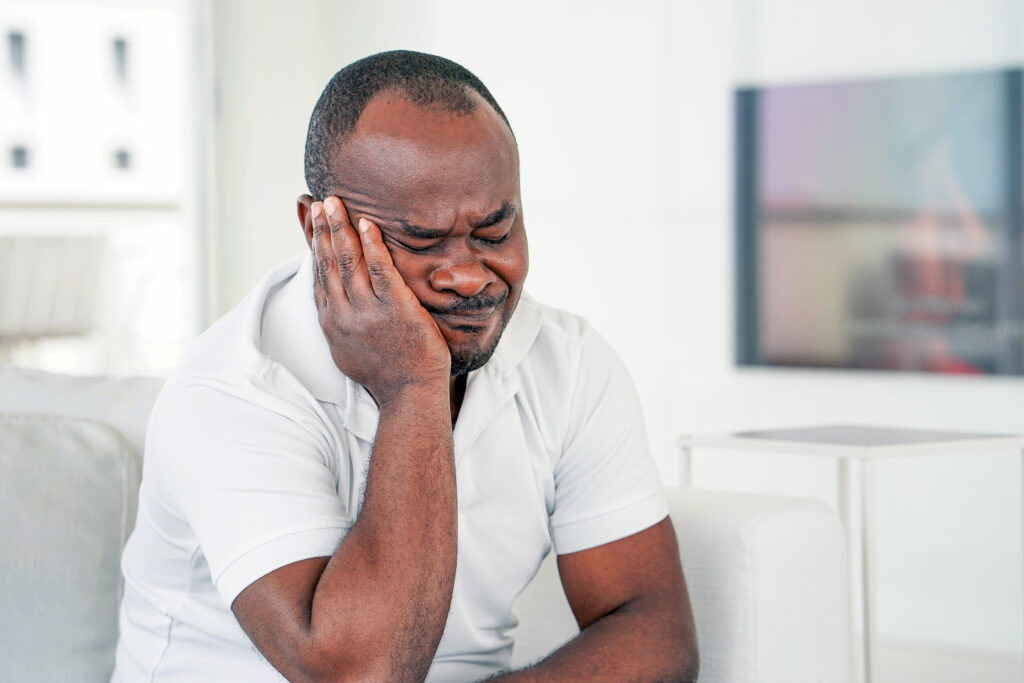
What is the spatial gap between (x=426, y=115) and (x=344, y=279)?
0.60 feet

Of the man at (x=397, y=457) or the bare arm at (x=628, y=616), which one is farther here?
the bare arm at (x=628, y=616)

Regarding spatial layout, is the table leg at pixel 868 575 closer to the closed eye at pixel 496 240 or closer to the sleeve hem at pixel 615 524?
the sleeve hem at pixel 615 524

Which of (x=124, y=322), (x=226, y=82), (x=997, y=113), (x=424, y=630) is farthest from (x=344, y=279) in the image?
(x=124, y=322)

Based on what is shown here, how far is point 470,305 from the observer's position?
1.15m

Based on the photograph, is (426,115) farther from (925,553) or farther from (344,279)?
(925,553)

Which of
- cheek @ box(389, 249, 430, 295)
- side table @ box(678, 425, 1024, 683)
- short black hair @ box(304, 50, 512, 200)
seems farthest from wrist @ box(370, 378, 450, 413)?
side table @ box(678, 425, 1024, 683)

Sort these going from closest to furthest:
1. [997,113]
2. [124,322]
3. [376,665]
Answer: [376,665], [997,113], [124,322]

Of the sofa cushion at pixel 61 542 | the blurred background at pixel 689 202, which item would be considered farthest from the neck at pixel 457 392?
the blurred background at pixel 689 202

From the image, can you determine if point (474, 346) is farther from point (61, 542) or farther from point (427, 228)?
point (61, 542)

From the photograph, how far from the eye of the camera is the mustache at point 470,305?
115 cm

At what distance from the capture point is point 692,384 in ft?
11.8

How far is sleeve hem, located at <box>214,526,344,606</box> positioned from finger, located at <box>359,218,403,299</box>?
0.82 ft

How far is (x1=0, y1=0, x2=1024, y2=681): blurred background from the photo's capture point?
3166mm

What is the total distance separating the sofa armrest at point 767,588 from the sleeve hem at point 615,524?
8 cm
